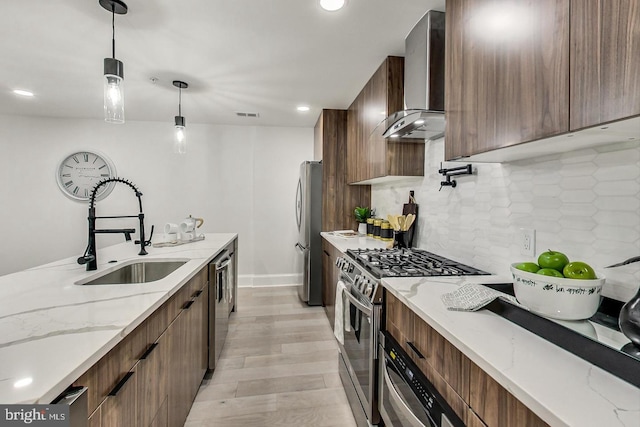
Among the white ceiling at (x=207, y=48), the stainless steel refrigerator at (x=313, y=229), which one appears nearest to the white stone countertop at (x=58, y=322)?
the white ceiling at (x=207, y=48)

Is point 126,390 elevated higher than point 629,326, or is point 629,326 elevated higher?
point 629,326

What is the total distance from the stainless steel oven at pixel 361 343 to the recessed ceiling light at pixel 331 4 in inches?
60.9

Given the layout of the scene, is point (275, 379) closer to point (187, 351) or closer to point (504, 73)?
point (187, 351)

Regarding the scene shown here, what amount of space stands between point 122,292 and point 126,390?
0.40 m

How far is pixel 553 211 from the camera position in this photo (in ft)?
3.94

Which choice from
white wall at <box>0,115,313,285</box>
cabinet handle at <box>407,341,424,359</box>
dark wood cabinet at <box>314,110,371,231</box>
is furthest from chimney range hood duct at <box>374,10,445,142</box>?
white wall at <box>0,115,313,285</box>

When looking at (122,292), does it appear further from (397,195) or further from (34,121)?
(34,121)

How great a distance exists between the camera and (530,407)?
22.1 inches

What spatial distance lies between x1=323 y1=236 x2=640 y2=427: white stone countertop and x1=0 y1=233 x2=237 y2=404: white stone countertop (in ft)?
3.22

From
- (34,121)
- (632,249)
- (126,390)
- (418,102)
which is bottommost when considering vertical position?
(126,390)

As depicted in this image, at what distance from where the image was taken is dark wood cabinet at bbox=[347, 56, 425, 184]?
2.21 m

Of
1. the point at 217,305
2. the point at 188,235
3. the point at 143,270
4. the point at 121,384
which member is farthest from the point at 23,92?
the point at 121,384

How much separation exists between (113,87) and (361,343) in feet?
6.58

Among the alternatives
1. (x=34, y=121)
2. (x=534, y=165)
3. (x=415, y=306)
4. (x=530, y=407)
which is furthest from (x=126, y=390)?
(x=34, y=121)
